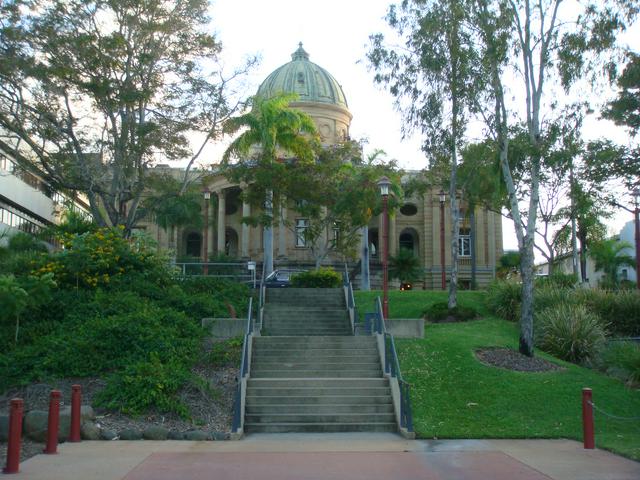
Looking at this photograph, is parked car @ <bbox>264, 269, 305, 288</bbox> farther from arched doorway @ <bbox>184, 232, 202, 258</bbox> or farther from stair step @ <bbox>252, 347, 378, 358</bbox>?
arched doorway @ <bbox>184, 232, 202, 258</bbox>

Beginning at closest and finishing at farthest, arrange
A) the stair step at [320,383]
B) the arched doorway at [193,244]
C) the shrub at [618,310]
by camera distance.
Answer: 1. the stair step at [320,383]
2. the shrub at [618,310]
3. the arched doorway at [193,244]

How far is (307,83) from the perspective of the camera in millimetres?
57094

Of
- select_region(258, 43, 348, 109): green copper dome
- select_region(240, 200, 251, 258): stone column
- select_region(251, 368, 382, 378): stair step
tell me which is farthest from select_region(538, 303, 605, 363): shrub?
select_region(258, 43, 348, 109): green copper dome

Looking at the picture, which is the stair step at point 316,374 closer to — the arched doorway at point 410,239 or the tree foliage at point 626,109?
the tree foliage at point 626,109

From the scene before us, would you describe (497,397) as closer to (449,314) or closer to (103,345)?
(449,314)

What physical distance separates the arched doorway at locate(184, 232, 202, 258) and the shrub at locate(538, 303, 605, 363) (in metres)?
40.1

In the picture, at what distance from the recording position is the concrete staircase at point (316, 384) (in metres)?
15.2

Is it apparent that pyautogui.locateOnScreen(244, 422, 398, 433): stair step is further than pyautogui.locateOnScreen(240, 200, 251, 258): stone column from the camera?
No

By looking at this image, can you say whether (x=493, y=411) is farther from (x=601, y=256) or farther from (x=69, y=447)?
(x=601, y=256)

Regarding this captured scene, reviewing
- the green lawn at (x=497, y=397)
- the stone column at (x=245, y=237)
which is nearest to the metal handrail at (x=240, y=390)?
the green lawn at (x=497, y=397)

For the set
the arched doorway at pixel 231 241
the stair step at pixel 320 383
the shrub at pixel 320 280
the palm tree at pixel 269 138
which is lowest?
the stair step at pixel 320 383

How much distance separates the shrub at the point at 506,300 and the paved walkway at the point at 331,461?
1186cm

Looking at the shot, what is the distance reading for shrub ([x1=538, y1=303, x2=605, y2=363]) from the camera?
2083 centimetres

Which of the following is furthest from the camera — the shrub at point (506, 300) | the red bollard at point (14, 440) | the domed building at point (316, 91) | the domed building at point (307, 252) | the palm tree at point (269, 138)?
the domed building at point (316, 91)
